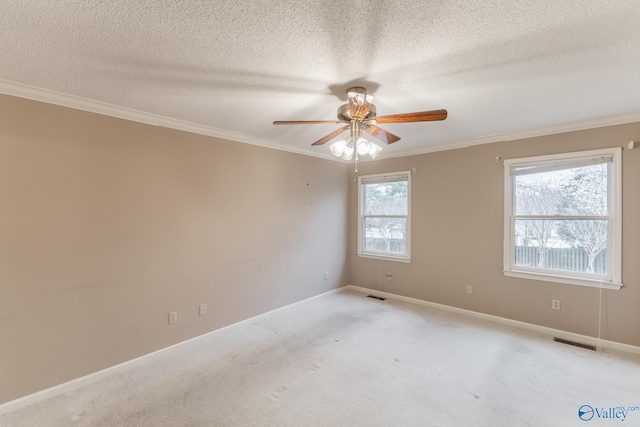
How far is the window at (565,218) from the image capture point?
2.99 metres

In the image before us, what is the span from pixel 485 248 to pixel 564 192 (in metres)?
1.07

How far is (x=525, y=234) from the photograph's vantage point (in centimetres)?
353

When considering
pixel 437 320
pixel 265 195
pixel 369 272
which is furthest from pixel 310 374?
pixel 369 272

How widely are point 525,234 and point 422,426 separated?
275cm

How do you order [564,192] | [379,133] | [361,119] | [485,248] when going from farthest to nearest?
[485,248]
[564,192]
[379,133]
[361,119]

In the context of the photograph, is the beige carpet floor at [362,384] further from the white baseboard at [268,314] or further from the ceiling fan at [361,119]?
the ceiling fan at [361,119]

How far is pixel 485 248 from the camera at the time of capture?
3773 mm

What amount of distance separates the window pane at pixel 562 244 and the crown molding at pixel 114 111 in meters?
3.55

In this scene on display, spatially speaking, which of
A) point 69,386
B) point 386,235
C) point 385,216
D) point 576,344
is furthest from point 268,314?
point 576,344

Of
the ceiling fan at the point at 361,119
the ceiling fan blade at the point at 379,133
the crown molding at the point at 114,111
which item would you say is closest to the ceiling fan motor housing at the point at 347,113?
the ceiling fan at the point at 361,119

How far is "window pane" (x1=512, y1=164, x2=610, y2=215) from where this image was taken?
3.08 m

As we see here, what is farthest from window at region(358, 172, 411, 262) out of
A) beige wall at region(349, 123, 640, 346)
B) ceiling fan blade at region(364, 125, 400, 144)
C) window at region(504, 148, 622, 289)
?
ceiling fan blade at region(364, 125, 400, 144)

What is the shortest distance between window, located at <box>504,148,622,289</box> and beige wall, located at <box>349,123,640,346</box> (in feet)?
0.26

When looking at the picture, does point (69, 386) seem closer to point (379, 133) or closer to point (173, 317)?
point (173, 317)
